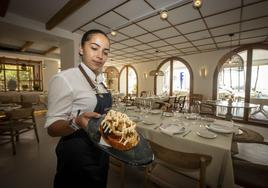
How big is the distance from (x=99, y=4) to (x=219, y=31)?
11.0 ft

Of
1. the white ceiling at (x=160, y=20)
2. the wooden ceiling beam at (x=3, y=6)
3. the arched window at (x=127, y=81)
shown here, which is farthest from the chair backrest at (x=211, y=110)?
the arched window at (x=127, y=81)

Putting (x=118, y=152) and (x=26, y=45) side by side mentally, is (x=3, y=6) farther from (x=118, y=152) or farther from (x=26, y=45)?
(x=26, y=45)

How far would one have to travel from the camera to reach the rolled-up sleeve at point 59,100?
2.42 ft

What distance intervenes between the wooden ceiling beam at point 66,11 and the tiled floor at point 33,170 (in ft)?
9.16

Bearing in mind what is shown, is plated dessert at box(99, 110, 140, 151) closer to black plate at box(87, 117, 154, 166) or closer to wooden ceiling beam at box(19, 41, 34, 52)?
black plate at box(87, 117, 154, 166)

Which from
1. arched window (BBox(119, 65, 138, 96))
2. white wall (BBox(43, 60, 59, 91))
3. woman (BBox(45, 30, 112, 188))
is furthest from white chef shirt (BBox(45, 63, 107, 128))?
white wall (BBox(43, 60, 59, 91))

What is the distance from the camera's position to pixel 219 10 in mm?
2912

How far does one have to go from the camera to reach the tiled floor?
1913 millimetres

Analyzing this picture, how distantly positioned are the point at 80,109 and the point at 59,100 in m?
0.13

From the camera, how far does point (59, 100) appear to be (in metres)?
0.74

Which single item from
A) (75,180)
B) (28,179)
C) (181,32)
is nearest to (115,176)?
(28,179)

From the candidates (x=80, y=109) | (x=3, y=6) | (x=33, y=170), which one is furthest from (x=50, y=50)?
(x=80, y=109)

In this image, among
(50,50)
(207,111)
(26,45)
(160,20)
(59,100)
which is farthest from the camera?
(50,50)

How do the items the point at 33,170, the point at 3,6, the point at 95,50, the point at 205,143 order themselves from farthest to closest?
the point at 3,6 < the point at 33,170 < the point at 205,143 < the point at 95,50
